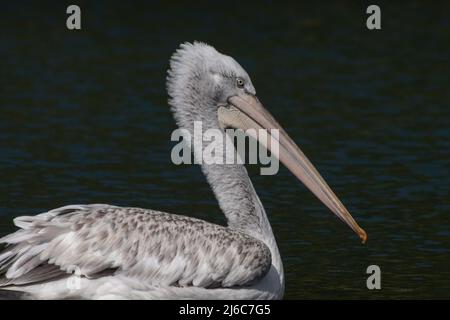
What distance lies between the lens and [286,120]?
14180 millimetres

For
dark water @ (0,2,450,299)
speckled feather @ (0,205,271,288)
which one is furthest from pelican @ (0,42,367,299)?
dark water @ (0,2,450,299)

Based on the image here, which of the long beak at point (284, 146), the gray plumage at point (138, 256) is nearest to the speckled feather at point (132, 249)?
the gray plumage at point (138, 256)

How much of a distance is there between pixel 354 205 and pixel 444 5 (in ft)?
44.4

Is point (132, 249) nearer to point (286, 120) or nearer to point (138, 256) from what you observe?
point (138, 256)

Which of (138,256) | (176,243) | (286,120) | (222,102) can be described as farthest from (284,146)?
(286,120)

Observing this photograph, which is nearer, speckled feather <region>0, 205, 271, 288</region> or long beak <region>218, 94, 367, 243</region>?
speckled feather <region>0, 205, 271, 288</region>

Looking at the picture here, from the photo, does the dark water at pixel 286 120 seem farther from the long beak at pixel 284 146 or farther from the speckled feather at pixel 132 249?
the speckled feather at pixel 132 249

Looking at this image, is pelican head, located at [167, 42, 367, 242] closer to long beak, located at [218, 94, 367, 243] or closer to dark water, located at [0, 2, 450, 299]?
long beak, located at [218, 94, 367, 243]

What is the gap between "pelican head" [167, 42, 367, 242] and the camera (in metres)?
7.82

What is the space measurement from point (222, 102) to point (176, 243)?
1.23 meters

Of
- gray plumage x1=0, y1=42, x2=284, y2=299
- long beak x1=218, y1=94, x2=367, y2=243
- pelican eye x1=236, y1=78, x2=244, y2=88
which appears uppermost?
pelican eye x1=236, y1=78, x2=244, y2=88

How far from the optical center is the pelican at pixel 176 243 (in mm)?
6914

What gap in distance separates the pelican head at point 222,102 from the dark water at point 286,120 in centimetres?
85
